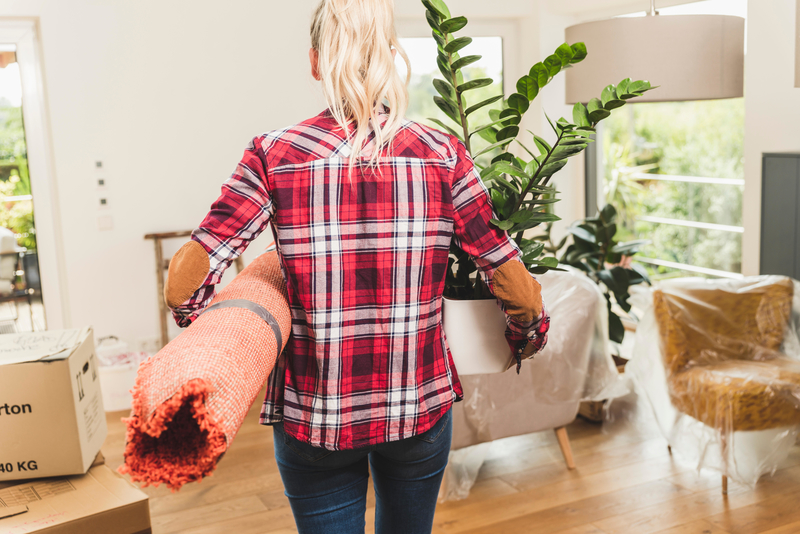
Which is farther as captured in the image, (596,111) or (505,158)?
(505,158)

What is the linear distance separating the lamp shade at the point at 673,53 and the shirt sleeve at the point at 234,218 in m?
1.74

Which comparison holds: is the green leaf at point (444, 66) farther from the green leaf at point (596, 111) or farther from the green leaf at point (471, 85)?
the green leaf at point (596, 111)

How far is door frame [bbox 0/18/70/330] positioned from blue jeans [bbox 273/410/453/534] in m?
3.22

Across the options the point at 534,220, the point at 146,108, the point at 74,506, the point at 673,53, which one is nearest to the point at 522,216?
the point at 534,220

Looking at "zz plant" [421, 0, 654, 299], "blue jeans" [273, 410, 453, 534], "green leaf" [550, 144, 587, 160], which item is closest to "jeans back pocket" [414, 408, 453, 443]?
"blue jeans" [273, 410, 453, 534]

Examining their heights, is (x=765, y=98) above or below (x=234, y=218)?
above

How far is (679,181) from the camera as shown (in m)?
4.52

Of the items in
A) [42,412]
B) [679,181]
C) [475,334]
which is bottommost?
[42,412]

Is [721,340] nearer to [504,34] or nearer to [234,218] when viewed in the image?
[234,218]

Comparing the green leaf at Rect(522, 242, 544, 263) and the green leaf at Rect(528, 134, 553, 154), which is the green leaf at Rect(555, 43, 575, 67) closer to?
the green leaf at Rect(528, 134, 553, 154)

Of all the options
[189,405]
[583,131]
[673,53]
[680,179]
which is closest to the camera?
[189,405]

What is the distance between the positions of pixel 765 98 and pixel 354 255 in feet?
9.22

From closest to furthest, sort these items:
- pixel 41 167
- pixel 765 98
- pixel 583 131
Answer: pixel 583 131, pixel 765 98, pixel 41 167

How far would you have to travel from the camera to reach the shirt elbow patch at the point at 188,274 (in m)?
0.86
